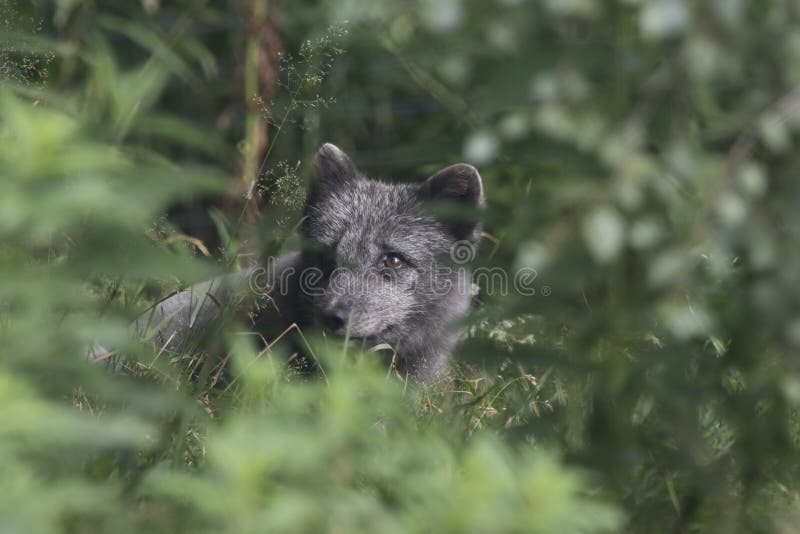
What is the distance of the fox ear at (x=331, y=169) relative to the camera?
4.14 metres

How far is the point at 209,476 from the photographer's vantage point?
1700 mm

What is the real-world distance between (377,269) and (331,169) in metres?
0.46

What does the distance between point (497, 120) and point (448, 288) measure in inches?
74.6

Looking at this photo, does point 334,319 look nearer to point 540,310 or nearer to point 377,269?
point 377,269

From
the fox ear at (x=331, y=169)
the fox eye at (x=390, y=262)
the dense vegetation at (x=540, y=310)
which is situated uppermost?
the dense vegetation at (x=540, y=310)

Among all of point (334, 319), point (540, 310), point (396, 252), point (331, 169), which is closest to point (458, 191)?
point (396, 252)

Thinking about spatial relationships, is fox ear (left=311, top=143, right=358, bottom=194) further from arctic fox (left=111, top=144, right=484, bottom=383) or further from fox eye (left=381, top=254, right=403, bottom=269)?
fox eye (left=381, top=254, right=403, bottom=269)

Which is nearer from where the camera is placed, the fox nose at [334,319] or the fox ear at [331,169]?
the fox nose at [334,319]

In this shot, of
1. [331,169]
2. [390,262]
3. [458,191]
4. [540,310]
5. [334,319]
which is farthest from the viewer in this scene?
[331,169]

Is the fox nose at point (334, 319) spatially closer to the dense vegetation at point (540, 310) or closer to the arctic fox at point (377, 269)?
the arctic fox at point (377, 269)

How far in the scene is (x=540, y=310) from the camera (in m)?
2.00

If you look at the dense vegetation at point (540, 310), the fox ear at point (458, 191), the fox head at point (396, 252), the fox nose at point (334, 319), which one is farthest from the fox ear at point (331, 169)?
the dense vegetation at point (540, 310)

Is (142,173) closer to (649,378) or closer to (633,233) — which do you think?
(633,233)

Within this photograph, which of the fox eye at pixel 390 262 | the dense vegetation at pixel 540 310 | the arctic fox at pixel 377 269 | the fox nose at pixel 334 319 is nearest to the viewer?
the dense vegetation at pixel 540 310
